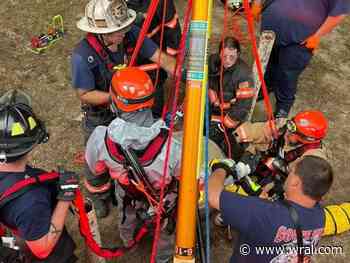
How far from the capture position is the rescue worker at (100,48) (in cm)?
343

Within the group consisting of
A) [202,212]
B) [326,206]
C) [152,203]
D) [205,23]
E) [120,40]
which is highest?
[205,23]

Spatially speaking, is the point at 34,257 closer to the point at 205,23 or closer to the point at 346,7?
the point at 205,23

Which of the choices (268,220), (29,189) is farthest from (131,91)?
(268,220)

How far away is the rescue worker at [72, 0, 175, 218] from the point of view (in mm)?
3430

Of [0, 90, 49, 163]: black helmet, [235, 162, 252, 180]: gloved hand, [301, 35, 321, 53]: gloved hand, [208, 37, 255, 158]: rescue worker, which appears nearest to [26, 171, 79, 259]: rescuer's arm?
[0, 90, 49, 163]: black helmet

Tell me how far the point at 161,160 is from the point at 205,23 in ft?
3.76

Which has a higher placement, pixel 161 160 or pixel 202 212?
pixel 161 160

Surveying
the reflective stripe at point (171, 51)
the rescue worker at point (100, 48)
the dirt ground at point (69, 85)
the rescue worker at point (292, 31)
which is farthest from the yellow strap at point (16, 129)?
Answer: the rescue worker at point (292, 31)

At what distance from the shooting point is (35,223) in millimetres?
2238

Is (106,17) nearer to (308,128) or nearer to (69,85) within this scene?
(308,128)

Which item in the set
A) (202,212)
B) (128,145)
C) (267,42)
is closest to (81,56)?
(128,145)

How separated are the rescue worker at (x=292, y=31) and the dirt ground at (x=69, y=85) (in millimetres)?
760

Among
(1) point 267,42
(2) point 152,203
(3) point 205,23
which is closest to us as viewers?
(3) point 205,23

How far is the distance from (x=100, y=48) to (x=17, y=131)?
1.46 meters
